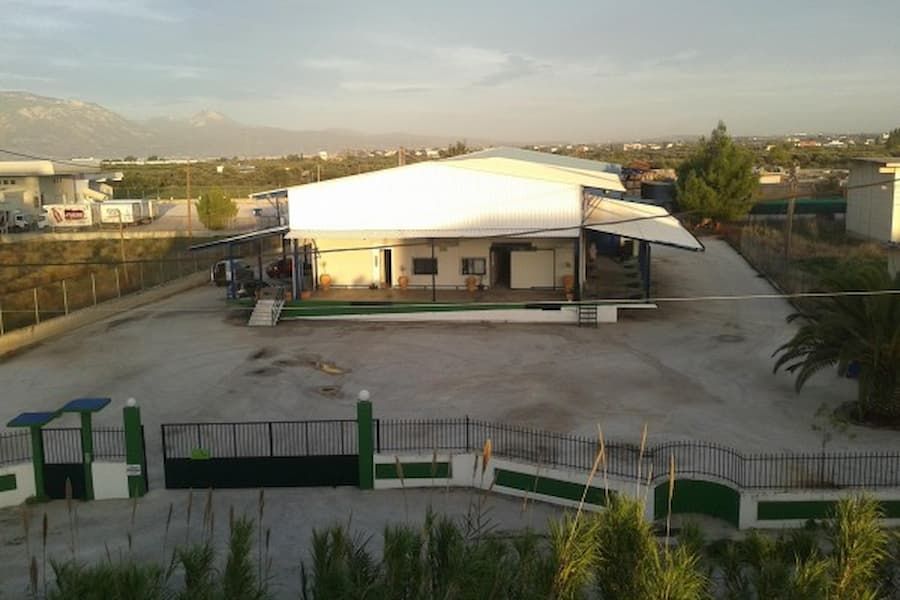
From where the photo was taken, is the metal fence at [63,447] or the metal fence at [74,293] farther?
the metal fence at [74,293]

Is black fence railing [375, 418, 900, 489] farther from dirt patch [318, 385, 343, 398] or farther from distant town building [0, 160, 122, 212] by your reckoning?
distant town building [0, 160, 122, 212]

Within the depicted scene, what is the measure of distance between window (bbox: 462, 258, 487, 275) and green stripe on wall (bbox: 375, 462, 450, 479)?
20.6 metres

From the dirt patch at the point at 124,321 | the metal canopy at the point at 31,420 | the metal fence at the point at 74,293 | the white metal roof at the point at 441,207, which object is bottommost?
the dirt patch at the point at 124,321

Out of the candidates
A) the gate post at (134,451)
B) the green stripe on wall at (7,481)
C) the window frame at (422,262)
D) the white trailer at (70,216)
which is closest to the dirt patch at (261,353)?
the window frame at (422,262)

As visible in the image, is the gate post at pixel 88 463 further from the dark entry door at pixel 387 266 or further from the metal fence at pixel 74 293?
the dark entry door at pixel 387 266

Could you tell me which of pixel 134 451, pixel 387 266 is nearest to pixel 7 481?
pixel 134 451

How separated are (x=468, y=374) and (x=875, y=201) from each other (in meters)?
32.3

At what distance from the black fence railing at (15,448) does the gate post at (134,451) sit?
263cm

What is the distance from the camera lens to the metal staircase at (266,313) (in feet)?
105

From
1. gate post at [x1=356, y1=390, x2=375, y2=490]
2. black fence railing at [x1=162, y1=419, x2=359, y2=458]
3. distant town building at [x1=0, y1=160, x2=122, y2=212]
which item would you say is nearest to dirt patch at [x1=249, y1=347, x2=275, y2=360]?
black fence railing at [x1=162, y1=419, x2=359, y2=458]

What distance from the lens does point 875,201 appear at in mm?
45969

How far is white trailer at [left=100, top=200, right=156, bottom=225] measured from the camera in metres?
67.6

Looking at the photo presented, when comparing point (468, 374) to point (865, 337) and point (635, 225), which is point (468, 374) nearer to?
point (865, 337)

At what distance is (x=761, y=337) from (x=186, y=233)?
45.5 m
